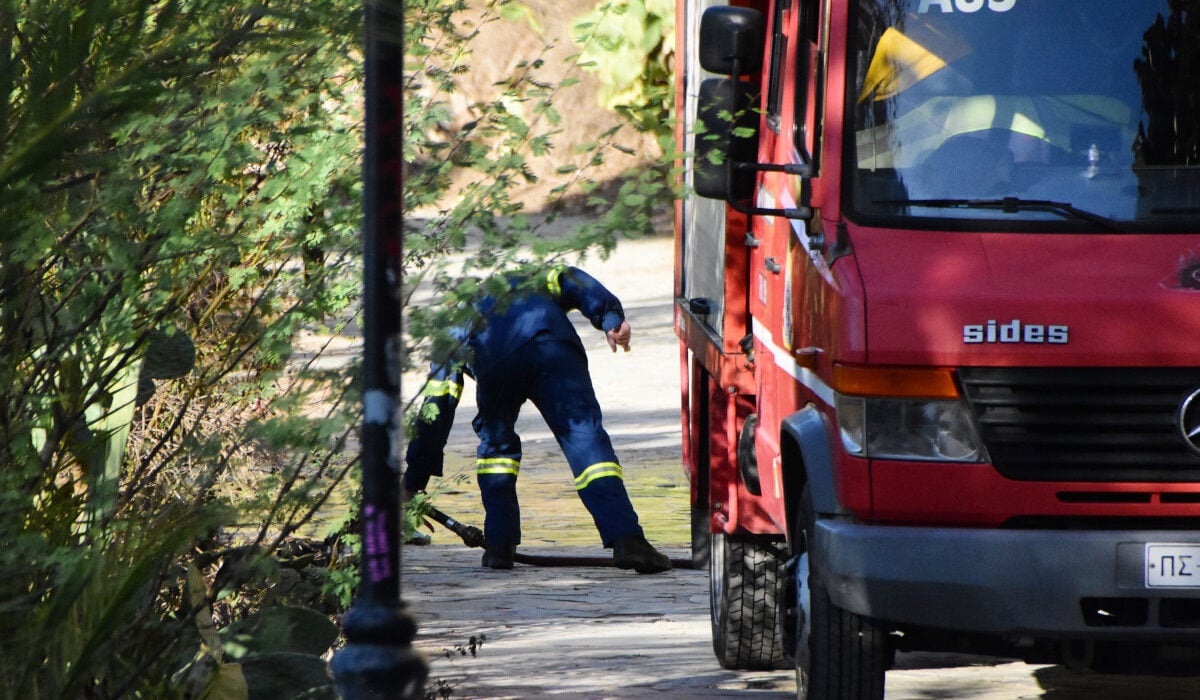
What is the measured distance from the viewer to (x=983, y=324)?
4.46m

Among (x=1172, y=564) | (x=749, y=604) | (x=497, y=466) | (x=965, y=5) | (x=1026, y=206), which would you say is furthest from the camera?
(x=497, y=466)

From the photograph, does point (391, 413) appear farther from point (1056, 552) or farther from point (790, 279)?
point (790, 279)

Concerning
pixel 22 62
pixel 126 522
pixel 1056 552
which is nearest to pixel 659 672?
pixel 1056 552

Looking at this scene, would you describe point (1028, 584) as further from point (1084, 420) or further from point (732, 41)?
point (732, 41)

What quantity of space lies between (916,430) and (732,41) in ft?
4.04

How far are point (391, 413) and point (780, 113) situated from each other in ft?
9.04

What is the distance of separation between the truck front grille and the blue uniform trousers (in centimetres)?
437

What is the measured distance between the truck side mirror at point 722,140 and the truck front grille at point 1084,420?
886mm

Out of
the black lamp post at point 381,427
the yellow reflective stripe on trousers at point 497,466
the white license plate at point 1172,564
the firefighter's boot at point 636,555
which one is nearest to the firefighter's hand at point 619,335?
the yellow reflective stripe on trousers at point 497,466

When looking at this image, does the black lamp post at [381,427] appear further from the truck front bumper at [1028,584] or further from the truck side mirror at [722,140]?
the truck front bumper at [1028,584]

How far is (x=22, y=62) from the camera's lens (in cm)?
313

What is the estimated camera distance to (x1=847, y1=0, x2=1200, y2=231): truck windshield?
15.5ft

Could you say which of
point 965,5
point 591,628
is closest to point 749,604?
point 591,628

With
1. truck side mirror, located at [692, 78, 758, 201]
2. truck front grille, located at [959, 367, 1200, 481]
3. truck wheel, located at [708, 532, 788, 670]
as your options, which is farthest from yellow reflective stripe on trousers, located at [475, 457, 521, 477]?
truck front grille, located at [959, 367, 1200, 481]
